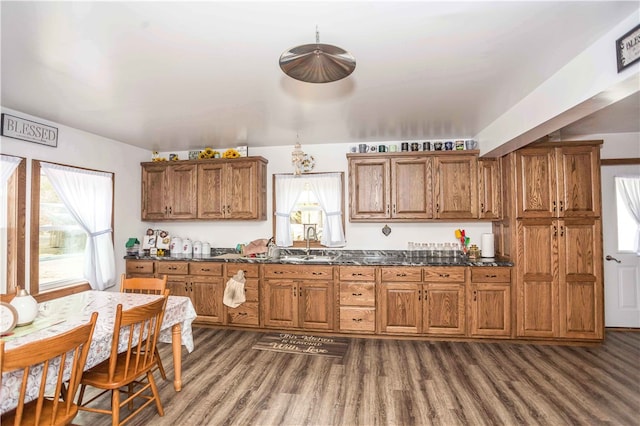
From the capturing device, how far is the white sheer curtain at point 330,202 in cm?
440

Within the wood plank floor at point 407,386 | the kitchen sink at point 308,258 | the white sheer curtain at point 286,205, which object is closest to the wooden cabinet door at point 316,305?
the kitchen sink at point 308,258

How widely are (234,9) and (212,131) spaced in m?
2.37

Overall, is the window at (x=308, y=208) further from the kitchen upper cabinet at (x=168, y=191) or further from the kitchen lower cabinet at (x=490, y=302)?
the kitchen lower cabinet at (x=490, y=302)

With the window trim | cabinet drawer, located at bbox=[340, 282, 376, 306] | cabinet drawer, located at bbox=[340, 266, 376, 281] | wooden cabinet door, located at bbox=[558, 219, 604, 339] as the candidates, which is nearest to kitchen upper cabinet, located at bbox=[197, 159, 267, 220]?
cabinet drawer, located at bbox=[340, 266, 376, 281]

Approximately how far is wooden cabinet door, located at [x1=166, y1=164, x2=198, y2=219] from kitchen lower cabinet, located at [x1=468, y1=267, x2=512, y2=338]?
3.86 m

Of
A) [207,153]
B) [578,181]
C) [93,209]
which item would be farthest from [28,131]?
[578,181]

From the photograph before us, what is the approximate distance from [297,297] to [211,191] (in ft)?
6.46

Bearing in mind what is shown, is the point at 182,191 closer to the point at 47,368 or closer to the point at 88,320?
the point at 88,320

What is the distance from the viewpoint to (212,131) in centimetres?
380

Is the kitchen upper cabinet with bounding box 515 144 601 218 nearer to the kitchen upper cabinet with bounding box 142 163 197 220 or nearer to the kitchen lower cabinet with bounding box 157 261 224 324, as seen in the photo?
the kitchen lower cabinet with bounding box 157 261 224 324

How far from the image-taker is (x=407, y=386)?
2.65 metres

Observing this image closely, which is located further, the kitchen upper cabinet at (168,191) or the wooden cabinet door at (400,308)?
the kitchen upper cabinet at (168,191)

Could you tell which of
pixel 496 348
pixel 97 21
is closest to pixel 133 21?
pixel 97 21

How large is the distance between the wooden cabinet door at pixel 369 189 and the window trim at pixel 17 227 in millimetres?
3577
